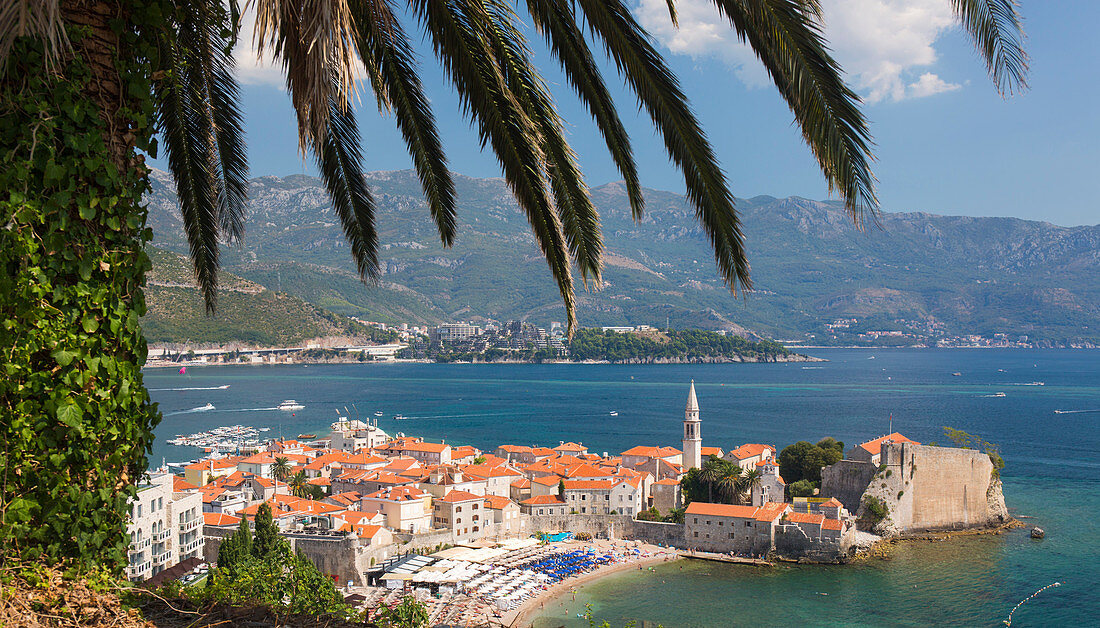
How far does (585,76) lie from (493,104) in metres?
0.51

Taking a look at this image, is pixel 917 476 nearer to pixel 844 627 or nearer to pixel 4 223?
pixel 844 627

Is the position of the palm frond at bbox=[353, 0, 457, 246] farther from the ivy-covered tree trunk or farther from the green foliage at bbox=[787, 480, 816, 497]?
the green foliage at bbox=[787, 480, 816, 497]

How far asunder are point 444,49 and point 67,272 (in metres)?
1.72

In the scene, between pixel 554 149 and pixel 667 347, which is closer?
pixel 554 149

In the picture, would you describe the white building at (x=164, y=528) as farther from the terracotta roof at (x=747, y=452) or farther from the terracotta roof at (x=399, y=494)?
the terracotta roof at (x=747, y=452)

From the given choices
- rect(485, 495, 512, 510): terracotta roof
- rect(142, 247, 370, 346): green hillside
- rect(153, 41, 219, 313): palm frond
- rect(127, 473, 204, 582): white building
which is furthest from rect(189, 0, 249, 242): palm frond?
rect(142, 247, 370, 346): green hillside

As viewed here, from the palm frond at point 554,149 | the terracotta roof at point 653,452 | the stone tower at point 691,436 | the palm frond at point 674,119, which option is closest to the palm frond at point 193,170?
the palm frond at point 554,149

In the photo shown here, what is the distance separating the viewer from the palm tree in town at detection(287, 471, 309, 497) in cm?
3369

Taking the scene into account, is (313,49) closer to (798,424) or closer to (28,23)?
(28,23)

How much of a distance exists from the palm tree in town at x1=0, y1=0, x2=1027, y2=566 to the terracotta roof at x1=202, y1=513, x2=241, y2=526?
2458cm

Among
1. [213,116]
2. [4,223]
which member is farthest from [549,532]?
[4,223]

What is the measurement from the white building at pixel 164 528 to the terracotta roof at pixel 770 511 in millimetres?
18900

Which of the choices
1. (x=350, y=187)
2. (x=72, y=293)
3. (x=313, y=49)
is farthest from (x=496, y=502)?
(x=313, y=49)

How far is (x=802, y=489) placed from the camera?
3200cm
